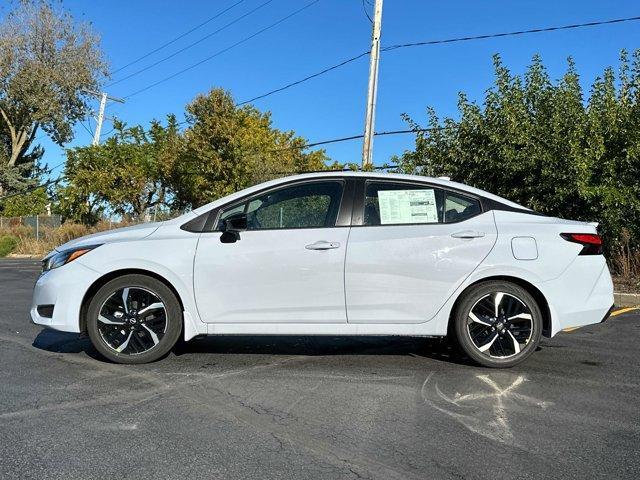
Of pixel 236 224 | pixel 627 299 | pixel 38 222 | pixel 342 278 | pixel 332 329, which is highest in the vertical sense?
pixel 38 222

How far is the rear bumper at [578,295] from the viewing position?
4953 millimetres

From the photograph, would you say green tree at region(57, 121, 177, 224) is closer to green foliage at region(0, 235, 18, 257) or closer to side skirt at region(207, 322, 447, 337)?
green foliage at region(0, 235, 18, 257)

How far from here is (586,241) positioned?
5.00m

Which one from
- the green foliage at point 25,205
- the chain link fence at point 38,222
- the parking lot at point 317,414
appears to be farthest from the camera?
the green foliage at point 25,205

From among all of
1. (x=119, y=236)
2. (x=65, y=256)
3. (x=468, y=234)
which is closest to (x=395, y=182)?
(x=468, y=234)

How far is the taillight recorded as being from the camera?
4996mm

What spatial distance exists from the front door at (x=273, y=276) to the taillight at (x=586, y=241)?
190cm

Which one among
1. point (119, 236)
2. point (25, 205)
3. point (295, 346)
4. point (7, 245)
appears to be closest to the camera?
point (119, 236)

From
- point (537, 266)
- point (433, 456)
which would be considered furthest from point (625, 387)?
point (433, 456)

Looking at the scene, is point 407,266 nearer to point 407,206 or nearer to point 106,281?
point 407,206

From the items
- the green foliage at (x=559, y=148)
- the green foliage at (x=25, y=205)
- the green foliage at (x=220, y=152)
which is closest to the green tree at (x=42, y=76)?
the green foliage at (x=25, y=205)

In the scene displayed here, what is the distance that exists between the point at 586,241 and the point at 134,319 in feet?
12.9

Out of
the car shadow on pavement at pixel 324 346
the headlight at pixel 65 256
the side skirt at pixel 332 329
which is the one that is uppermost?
the headlight at pixel 65 256

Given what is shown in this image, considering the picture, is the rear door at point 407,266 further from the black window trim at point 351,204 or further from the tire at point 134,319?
the tire at point 134,319
